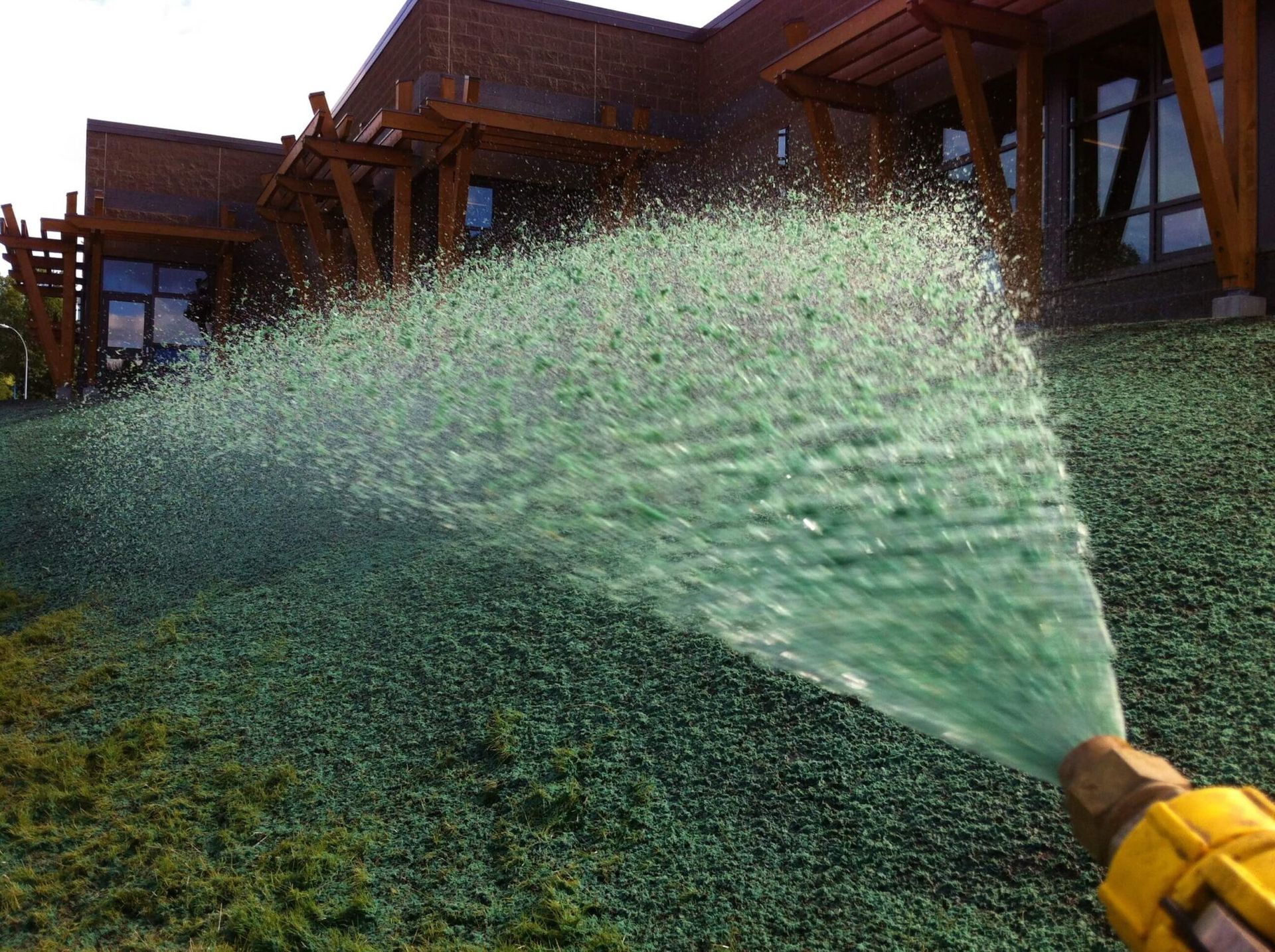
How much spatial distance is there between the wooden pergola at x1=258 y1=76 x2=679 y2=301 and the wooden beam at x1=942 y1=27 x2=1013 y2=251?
4.29 m

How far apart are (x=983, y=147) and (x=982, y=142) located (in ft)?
0.13

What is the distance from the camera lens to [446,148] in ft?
39.8

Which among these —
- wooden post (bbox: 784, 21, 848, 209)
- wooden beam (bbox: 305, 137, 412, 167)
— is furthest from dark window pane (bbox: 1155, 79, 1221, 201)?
wooden beam (bbox: 305, 137, 412, 167)

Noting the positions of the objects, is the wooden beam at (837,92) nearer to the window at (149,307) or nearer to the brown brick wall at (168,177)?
the brown brick wall at (168,177)

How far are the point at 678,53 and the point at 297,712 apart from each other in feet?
46.2

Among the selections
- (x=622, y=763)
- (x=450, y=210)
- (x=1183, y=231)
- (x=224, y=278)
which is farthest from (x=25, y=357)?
(x=622, y=763)

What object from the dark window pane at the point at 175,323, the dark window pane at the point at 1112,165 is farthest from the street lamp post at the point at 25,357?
the dark window pane at the point at 1112,165

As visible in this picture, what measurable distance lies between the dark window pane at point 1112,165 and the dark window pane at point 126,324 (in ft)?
61.4

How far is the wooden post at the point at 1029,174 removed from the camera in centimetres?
859

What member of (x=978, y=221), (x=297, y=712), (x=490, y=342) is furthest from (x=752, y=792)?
(x=978, y=221)

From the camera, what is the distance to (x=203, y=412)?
10031mm

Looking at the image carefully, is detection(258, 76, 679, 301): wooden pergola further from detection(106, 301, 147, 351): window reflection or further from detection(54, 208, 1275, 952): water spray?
detection(106, 301, 147, 351): window reflection

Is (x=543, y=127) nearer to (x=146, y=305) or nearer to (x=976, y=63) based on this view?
(x=976, y=63)

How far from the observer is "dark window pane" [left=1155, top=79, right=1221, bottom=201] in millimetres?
8805
